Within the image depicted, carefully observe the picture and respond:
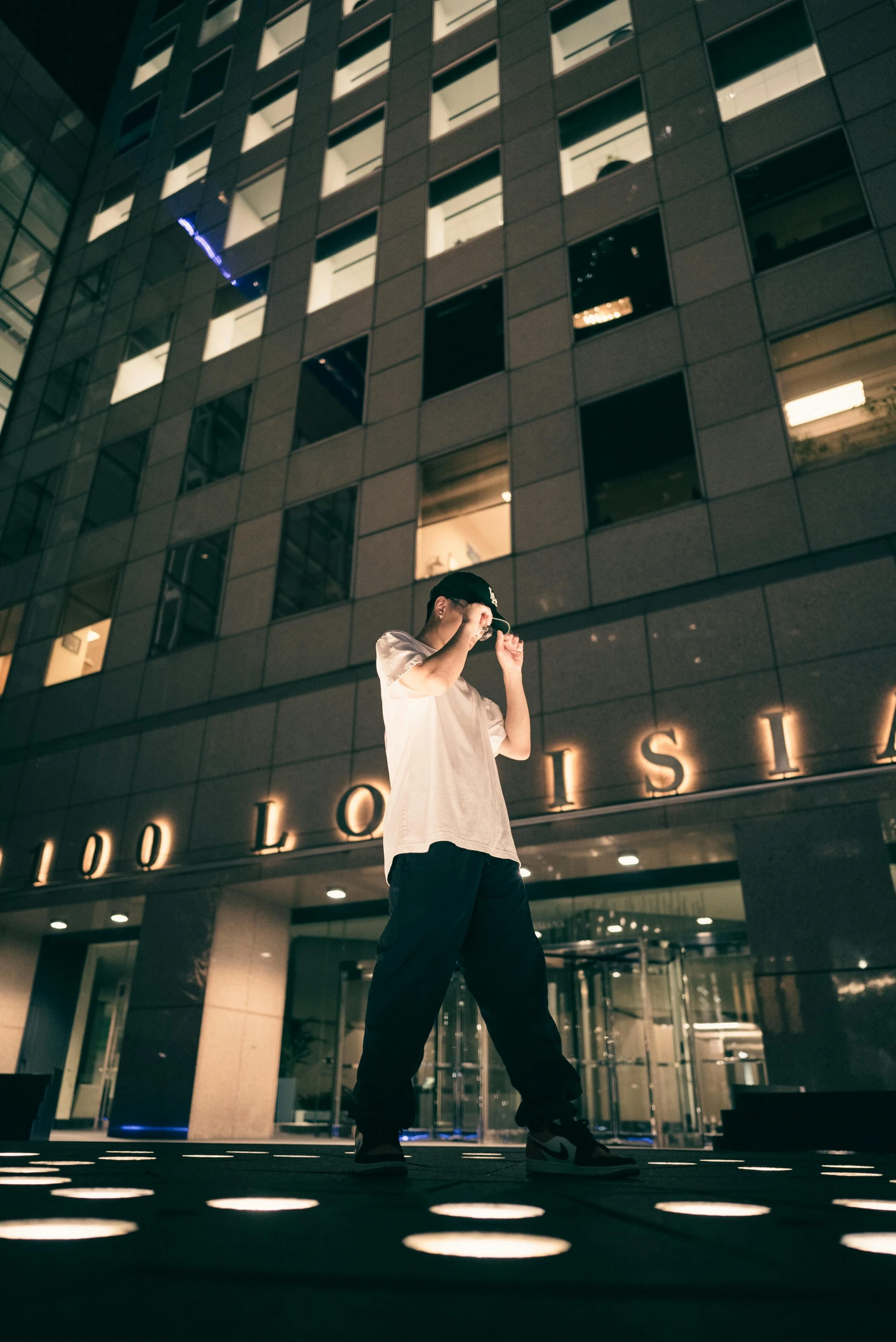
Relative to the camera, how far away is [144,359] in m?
14.6

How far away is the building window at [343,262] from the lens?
1267cm

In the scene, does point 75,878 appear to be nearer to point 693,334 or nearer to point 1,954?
point 1,954

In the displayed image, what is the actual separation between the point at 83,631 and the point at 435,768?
443 inches

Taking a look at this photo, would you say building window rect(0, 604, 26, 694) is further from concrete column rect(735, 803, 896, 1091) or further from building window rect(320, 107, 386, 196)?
concrete column rect(735, 803, 896, 1091)

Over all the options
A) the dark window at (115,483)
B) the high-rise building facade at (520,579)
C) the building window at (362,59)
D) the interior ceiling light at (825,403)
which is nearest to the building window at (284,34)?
the building window at (362,59)

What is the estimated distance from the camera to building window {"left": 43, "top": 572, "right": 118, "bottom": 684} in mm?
12094

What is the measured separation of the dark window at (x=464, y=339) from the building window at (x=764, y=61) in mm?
3676

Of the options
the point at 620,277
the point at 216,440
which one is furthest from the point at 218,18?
the point at 620,277

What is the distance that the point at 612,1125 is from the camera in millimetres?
8430

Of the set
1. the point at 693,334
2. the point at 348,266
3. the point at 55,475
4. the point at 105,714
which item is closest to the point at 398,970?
the point at 693,334

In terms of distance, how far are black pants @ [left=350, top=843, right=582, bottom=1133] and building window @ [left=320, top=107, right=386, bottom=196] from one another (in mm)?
14209

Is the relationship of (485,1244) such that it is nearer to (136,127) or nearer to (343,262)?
(343,262)

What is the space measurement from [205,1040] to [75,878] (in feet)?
9.95

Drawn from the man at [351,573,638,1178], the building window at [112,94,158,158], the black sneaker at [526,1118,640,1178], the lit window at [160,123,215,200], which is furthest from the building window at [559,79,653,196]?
the building window at [112,94,158,158]
